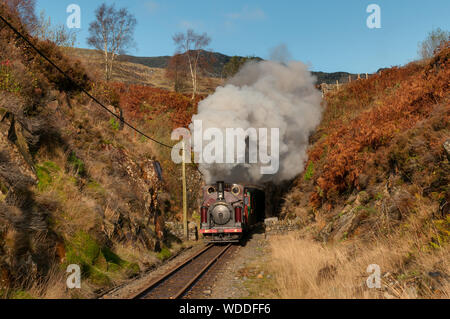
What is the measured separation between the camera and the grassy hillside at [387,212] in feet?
18.6

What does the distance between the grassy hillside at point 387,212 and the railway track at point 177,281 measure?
221 cm

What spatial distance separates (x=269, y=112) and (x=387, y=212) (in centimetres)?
1364

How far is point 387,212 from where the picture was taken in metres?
8.27

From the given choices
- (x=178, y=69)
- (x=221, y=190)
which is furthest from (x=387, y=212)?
(x=178, y=69)

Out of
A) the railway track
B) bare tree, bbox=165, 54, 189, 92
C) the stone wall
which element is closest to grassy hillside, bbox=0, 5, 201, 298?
the railway track

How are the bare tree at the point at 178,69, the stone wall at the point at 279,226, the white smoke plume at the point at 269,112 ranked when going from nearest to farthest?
the stone wall at the point at 279,226 → the white smoke plume at the point at 269,112 → the bare tree at the point at 178,69

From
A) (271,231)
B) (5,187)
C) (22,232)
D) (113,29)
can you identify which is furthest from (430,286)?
(113,29)

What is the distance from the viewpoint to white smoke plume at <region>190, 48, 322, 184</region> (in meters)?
18.8

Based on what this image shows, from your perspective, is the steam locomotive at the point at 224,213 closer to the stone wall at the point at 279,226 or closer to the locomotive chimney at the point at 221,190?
the locomotive chimney at the point at 221,190

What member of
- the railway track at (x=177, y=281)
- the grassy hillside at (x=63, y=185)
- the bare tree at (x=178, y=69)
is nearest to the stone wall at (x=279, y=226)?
the grassy hillside at (x=63, y=185)

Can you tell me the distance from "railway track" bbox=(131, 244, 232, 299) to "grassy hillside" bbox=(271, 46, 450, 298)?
7.26 ft

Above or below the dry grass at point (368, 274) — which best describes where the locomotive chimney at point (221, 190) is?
above

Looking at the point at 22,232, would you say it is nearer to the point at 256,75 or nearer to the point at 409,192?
the point at 409,192

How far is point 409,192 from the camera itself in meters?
8.10
